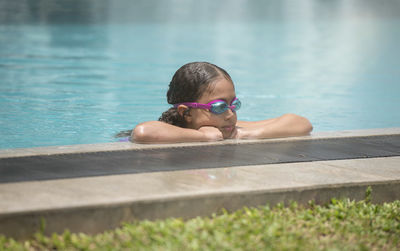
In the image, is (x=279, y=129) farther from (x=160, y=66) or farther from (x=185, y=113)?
(x=160, y=66)

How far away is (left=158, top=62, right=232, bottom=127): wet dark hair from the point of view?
5160 millimetres

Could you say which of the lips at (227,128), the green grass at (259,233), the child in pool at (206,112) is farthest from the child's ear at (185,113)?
the green grass at (259,233)

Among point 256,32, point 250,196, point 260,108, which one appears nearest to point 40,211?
point 250,196

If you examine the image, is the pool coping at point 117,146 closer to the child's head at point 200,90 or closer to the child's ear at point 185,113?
the child's head at point 200,90

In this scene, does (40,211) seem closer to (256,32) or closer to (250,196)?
(250,196)

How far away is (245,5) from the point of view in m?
43.2

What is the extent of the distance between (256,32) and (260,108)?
16975 millimetres

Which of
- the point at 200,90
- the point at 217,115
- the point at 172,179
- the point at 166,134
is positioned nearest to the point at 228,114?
the point at 217,115

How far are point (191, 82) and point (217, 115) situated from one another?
1.26 ft

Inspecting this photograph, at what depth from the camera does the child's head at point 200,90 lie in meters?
5.16

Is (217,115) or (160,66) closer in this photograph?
(217,115)

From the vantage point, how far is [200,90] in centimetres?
517

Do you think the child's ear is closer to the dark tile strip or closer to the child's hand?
the child's hand

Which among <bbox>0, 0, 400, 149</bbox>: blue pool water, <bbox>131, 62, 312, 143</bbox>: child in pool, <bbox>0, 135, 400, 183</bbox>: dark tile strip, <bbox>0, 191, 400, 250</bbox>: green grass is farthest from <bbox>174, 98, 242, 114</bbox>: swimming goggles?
<bbox>0, 0, 400, 149</bbox>: blue pool water
